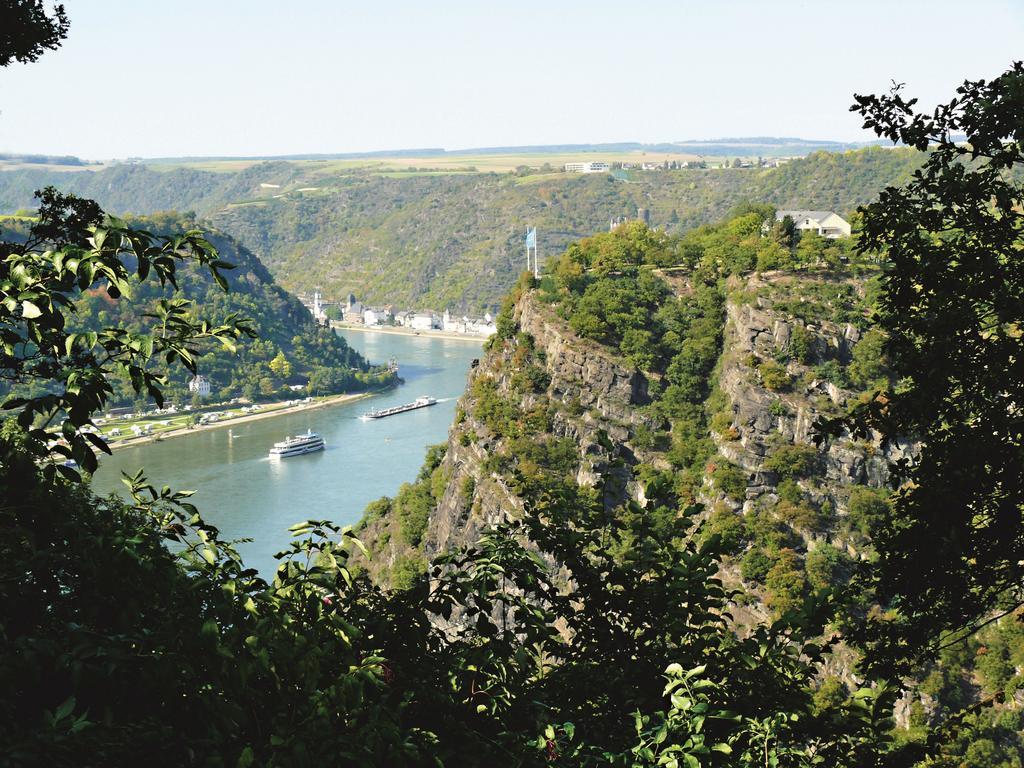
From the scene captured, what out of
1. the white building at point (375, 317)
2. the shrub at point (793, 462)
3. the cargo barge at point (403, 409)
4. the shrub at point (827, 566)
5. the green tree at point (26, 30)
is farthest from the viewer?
the white building at point (375, 317)

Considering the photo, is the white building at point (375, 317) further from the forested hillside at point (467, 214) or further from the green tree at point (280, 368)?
the green tree at point (280, 368)

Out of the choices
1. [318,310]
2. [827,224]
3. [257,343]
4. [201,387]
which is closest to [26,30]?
[827,224]

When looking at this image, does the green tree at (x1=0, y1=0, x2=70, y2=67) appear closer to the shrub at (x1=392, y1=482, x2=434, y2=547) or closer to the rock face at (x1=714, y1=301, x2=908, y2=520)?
the rock face at (x1=714, y1=301, x2=908, y2=520)

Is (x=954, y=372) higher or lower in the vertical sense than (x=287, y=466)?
higher

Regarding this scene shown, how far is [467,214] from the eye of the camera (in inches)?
4505

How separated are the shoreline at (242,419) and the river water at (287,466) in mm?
465

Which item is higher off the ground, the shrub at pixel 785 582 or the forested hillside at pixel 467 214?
the forested hillside at pixel 467 214

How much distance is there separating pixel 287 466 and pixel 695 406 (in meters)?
19.3

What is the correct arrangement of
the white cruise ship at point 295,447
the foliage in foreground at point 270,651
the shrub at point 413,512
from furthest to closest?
the white cruise ship at point 295,447, the shrub at point 413,512, the foliage in foreground at point 270,651

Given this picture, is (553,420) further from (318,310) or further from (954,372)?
(318,310)

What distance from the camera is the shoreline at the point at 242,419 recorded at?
46.5 m

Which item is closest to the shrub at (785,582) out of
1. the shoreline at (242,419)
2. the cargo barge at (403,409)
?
the shoreline at (242,419)

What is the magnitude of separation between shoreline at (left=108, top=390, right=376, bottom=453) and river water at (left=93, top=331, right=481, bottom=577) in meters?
0.46

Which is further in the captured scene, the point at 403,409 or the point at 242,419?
the point at 403,409
